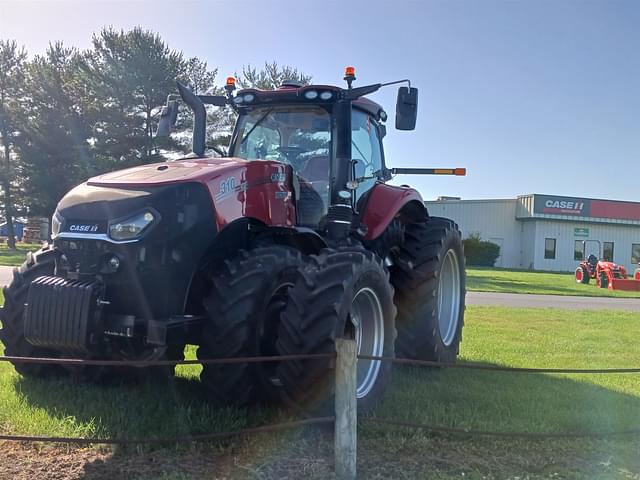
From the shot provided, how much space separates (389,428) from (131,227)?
221cm

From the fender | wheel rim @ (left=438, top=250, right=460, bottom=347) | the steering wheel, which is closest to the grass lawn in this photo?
wheel rim @ (left=438, top=250, right=460, bottom=347)

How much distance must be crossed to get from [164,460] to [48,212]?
32.1 m

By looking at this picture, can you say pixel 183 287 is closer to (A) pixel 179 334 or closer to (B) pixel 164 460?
(A) pixel 179 334

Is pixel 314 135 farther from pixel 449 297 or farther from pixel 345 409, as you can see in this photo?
pixel 345 409

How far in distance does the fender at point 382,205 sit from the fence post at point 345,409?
2376 mm

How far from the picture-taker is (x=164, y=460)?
367 centimetres

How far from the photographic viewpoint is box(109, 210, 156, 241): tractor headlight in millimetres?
3936

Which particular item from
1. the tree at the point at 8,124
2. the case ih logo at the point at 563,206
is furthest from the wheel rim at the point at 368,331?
the case ih logo at the point at 563,206

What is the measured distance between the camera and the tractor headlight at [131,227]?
12.9 ft

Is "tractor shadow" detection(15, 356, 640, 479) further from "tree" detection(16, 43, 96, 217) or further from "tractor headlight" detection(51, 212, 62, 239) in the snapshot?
"tree" detection(16, 43, 96, 217)

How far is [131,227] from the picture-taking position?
156 inches

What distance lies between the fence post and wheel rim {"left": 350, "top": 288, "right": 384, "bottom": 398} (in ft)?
3.87

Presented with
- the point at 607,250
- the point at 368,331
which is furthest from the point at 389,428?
the point at 607,250

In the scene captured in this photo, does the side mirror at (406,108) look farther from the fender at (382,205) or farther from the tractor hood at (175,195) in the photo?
the tractor hood at (175,195)
